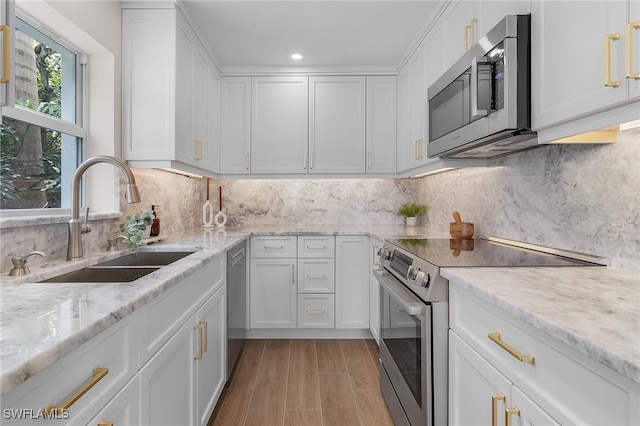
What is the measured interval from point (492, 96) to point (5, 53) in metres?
1.70

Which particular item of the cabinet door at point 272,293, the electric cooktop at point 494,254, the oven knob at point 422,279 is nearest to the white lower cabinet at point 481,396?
the oven knob at point 422,279

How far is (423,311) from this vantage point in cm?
140

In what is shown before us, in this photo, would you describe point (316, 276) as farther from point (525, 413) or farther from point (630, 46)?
point (630, 46)

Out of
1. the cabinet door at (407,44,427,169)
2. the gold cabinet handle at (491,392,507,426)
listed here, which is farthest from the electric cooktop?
the cabinet door at (407,44,427,169)

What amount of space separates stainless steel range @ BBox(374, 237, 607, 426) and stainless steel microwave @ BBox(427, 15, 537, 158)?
530mm

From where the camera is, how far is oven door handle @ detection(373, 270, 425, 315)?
55.9 inches

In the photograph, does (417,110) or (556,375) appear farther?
A: (417,110)

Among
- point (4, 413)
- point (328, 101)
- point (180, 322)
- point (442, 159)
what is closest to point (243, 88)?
point (328, 101)

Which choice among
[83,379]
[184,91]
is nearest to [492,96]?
[83,379]

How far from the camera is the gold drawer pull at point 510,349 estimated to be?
0.86 meters

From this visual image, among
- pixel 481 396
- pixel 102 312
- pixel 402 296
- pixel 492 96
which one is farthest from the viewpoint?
pixel 402 296

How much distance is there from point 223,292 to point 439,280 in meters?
1.35

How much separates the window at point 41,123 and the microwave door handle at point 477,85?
6.29ft

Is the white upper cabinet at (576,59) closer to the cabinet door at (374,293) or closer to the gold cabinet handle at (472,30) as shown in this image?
the gold cabinet handle at (472,30)
